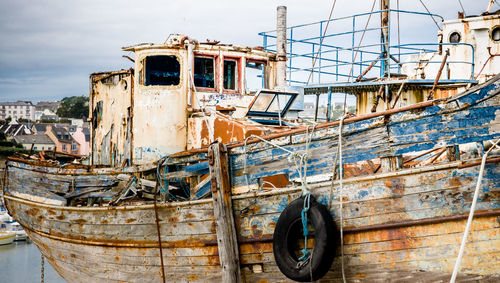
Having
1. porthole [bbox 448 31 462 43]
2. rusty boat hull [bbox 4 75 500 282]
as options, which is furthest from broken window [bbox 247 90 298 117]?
porthole [bbox 448 31 462 43]

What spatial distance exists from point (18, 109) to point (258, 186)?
15063cm

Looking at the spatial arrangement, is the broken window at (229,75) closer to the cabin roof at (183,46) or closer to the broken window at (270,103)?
the cabin roof at (183,46)

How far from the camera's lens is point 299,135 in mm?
5672

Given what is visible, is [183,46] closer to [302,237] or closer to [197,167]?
[197,167]

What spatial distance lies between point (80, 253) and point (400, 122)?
5575 millimetres

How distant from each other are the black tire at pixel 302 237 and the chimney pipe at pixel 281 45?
4.45m

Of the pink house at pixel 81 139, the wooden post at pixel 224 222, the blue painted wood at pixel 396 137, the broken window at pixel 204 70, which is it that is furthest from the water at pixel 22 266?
the pink house at pixel 81 139

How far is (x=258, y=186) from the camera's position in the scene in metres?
5.96

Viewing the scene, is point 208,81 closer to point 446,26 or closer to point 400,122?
point 400,122

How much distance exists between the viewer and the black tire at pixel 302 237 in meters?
5.11

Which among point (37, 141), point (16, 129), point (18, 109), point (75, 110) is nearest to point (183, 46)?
point (37, 141)

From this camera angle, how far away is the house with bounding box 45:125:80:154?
2630 inches

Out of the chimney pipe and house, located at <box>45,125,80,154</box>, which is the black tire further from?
house, located at <box>45,125,80,154</box>

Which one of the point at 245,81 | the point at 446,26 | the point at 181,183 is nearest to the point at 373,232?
the point at 181,183
